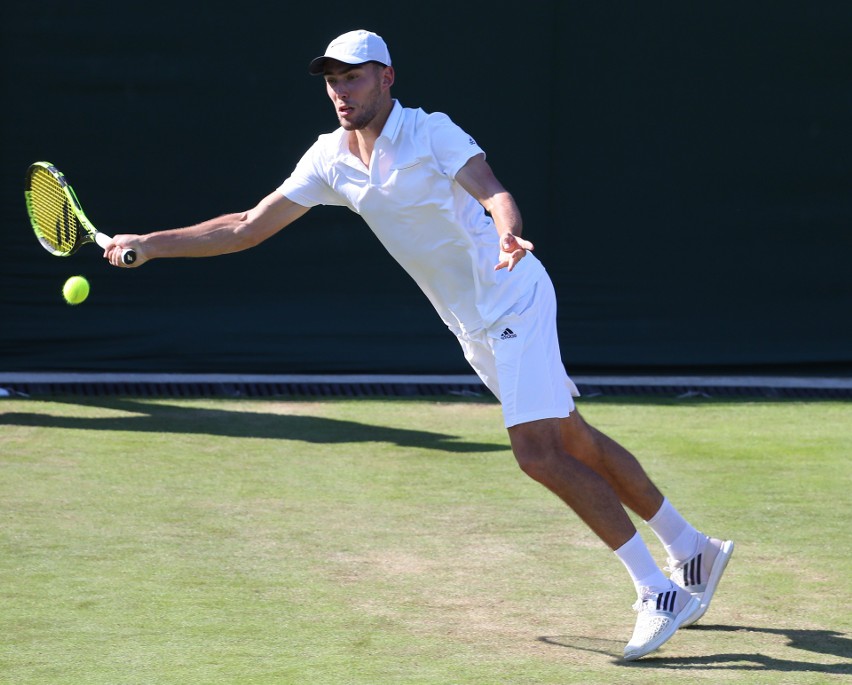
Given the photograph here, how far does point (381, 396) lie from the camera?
7895 mm

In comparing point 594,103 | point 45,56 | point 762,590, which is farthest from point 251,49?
point 762,590

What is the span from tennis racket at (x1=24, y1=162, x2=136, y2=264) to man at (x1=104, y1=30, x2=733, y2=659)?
0.63 metres

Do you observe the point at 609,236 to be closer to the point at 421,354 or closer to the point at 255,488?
the point at 421,354

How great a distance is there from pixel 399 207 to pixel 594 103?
174 inches

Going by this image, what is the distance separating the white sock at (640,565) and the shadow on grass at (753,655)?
18cm

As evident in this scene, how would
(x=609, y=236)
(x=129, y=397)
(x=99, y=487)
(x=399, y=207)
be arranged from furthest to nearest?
(x=609, y=236) → (x=129, y=397) → (x=99, y=487) → (x=399, y=207)

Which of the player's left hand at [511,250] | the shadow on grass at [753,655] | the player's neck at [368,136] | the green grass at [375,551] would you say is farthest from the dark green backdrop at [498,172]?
the player's left hand at [511,250]

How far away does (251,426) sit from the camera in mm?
6973

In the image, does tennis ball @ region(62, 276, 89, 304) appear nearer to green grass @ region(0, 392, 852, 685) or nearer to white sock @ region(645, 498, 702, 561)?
green grass @ region(0, 392, 852, 685)

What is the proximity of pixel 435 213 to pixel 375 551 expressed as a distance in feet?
4.21

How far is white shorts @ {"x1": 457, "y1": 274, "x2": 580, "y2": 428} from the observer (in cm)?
385

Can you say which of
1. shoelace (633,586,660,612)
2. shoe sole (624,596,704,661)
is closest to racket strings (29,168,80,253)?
shoelace (633,586,660,612)

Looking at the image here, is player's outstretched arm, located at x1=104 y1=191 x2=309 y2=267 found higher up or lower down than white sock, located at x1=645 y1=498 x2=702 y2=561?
higher up

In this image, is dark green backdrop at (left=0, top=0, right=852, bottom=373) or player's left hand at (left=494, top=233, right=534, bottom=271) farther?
dark green backdrop at (left=0, top=0, right=852, bottom=373)
